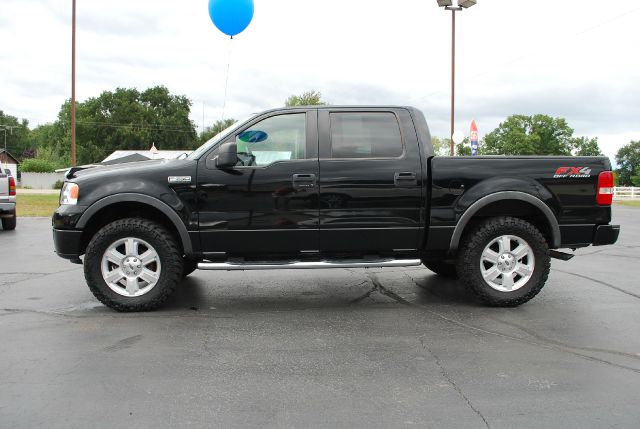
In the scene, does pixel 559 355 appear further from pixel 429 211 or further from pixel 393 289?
pixel 393 289

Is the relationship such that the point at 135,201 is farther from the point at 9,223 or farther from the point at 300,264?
the point at 9,223

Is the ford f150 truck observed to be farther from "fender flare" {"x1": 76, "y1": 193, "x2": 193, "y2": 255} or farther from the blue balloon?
"fender flare" {"x1": 76, "y1": 193, "x2": 193, "y2": 255}

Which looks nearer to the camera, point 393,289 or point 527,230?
point 527,230

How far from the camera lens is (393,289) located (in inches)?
250

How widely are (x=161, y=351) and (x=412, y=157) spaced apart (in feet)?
9.63

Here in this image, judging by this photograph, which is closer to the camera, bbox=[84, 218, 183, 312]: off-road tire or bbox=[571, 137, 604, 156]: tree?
bbox=[84, 218, 183, 312]: off-road tire

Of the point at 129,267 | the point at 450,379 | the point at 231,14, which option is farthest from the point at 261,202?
the point at 231,14

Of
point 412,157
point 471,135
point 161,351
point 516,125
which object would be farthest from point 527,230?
point 516,125

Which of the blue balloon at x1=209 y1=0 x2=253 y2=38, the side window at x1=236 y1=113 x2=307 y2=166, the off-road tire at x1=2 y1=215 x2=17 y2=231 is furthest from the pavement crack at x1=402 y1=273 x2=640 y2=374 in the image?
the off-road tire at x1=2 y1=215 x2=17 y2=231

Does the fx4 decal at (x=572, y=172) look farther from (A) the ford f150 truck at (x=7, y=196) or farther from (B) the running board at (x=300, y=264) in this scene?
(A) the ford f150 truck at (x=7, y=196)

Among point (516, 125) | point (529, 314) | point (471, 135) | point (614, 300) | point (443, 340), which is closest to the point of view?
point (443, 340)

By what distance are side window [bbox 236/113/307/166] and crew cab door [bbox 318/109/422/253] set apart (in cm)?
25

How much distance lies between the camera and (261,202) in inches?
203

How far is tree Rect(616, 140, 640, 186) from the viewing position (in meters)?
115
